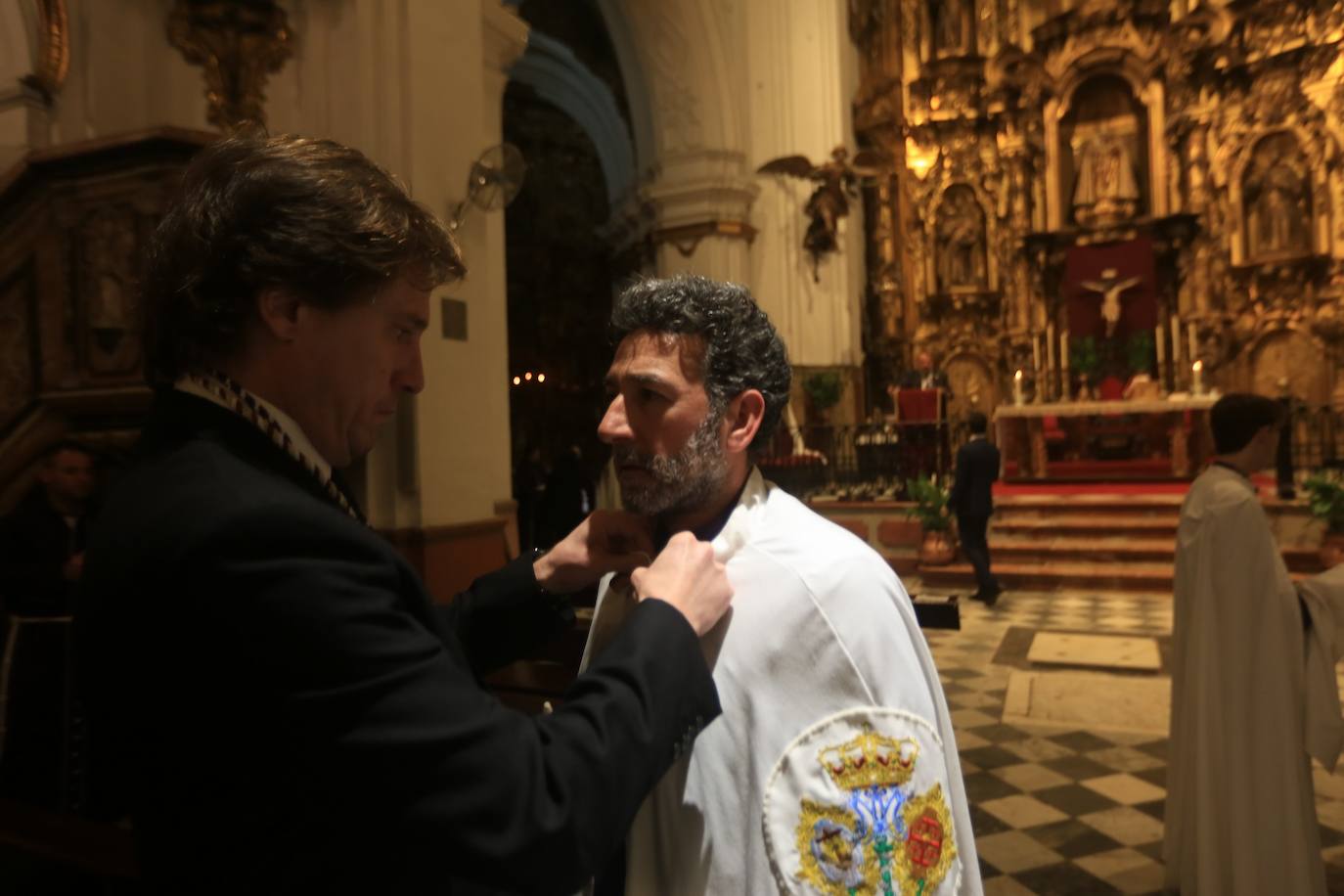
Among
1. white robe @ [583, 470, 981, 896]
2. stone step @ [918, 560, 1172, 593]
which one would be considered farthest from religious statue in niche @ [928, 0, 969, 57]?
white robe @ [583, 470, 981, 896]

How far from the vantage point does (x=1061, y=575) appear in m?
9.15

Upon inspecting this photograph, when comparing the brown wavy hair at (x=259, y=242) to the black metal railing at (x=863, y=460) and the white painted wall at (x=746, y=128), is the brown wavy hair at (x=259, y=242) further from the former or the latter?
the white painted wall at (x=746, y=128)

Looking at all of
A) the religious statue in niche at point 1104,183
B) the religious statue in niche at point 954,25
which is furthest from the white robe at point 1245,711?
the religious statue in niche at point 954,25

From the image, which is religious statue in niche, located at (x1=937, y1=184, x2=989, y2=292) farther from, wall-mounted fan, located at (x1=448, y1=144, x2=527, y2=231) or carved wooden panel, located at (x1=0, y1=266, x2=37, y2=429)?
carved wooden panel, located at (x1=0, y1=266, x2=37, y2=429)

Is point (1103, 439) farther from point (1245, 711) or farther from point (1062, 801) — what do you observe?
point (1245, 711)

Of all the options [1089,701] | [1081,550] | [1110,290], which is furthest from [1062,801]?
[1110,290]

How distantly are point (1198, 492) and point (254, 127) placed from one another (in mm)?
3137

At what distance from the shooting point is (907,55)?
15500 millimetres

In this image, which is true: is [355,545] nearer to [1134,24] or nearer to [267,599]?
[267,599]

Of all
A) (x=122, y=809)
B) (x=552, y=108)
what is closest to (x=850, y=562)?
(x=122, y=809)

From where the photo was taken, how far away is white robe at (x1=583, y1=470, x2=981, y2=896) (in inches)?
47.7

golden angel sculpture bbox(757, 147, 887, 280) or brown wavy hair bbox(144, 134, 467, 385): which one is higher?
golden angel sculpture bbox(757, 147, 887, 280)

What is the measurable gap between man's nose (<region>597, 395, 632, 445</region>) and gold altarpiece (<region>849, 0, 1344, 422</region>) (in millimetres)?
14026

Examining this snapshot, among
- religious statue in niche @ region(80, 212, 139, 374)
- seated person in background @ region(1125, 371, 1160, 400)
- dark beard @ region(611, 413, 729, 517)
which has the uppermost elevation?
religious statue in niche @ region(80, 212, 139, 374)
